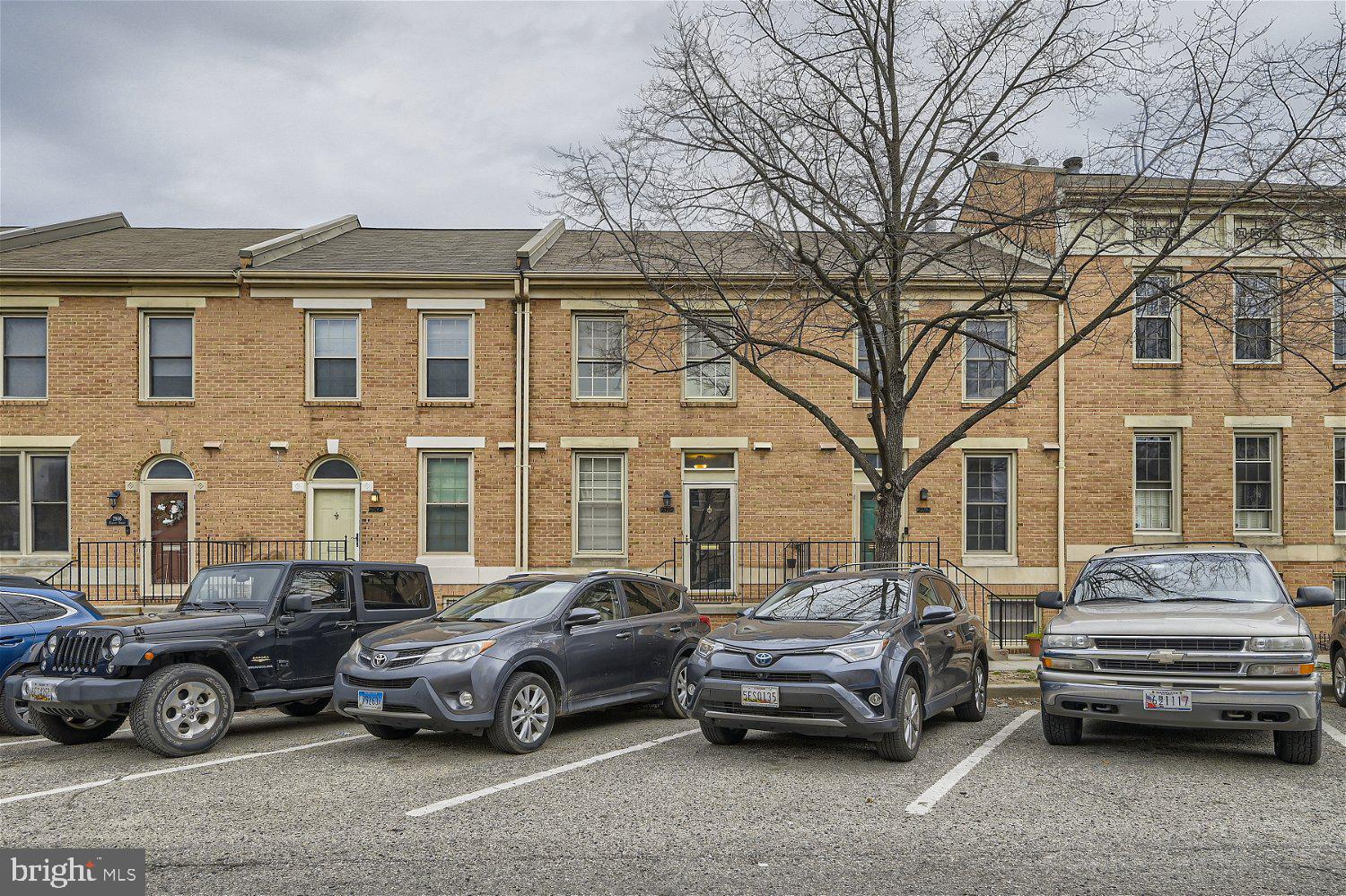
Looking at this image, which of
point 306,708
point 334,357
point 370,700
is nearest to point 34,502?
point 334,357

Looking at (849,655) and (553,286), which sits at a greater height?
(553,286)

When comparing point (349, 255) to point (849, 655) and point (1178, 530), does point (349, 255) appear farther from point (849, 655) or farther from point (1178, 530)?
point (1178, 530)

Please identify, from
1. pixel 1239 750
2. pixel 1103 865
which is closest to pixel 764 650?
pixel 1103 865

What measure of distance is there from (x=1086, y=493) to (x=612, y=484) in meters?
8.37

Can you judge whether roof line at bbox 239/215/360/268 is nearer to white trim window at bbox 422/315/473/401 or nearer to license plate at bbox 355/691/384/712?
white trim window at bbox 422/315/473/401

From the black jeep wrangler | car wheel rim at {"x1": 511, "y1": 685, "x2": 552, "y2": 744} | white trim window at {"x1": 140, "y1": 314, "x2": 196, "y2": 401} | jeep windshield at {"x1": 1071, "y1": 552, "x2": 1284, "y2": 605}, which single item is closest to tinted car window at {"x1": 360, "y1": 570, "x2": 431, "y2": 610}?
the black jeep wrangler

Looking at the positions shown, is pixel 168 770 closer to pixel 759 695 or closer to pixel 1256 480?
pixel 759 695

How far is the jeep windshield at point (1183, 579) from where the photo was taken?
8445 millimetres

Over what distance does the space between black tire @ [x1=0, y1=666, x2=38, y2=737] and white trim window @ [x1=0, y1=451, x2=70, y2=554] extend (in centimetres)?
886

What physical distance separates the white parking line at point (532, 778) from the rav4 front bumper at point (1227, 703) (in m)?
3.64

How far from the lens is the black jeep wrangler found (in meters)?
8.22

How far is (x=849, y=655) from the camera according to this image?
7707 millimetres

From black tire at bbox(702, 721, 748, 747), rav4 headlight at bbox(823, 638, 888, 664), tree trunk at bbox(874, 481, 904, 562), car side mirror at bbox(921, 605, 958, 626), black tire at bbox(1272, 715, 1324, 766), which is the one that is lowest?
black tire at bbox(702, 721, 748, 747)

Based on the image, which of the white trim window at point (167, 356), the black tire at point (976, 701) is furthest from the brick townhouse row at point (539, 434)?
the black tire at point (976, 701)
